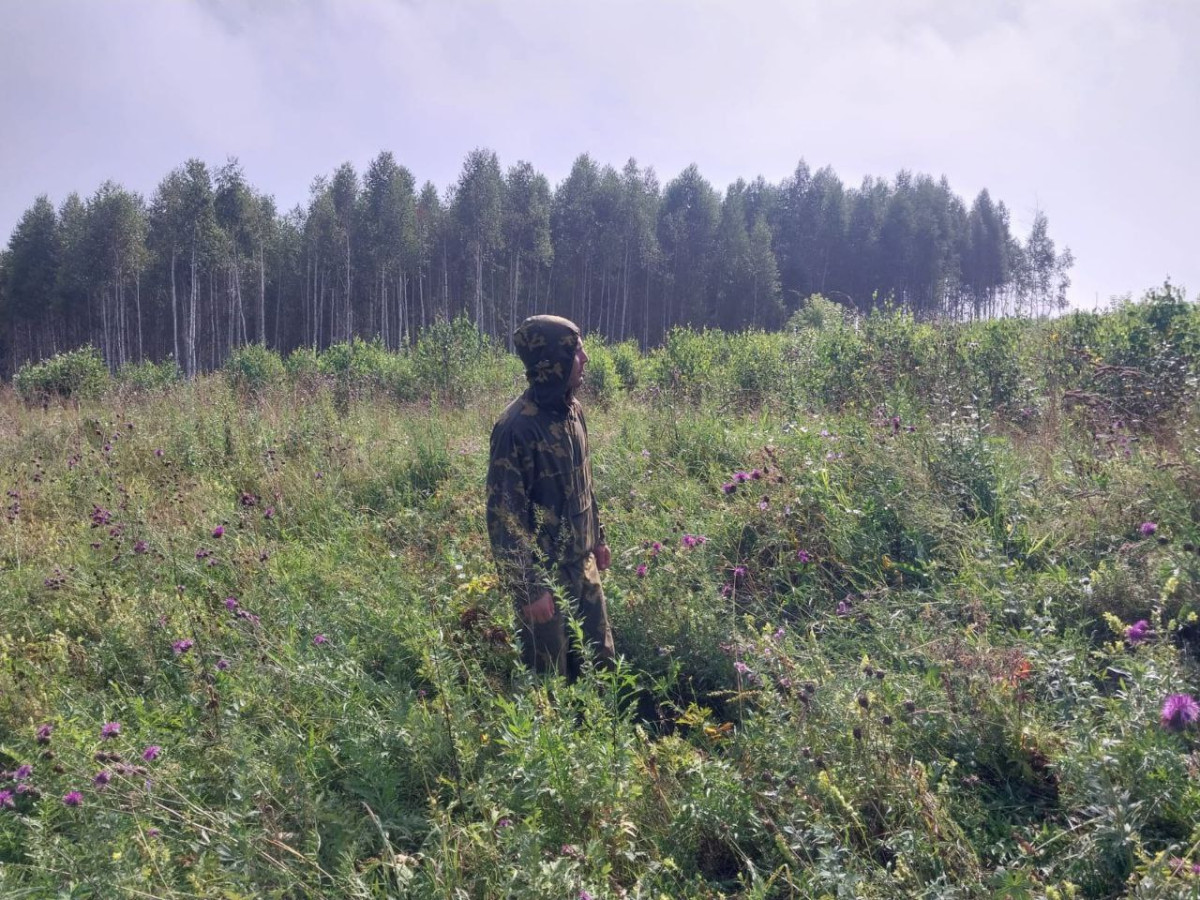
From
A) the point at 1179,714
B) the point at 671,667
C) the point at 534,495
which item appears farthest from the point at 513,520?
the point at 1179,714

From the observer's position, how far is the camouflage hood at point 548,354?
329 cm

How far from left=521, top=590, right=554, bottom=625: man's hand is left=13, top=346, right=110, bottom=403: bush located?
14370mm

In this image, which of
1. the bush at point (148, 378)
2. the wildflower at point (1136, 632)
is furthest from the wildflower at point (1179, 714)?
the bush at point (148, 378)

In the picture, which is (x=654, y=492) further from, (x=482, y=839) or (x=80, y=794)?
(x=80, y=794)

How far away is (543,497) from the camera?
3.32 m

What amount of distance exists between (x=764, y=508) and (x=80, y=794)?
3.67 m

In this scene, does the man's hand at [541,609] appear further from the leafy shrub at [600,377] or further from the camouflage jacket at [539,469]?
the leafy shrub at [600,377]

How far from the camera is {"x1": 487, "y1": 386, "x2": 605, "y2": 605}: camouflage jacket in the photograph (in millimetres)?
3131

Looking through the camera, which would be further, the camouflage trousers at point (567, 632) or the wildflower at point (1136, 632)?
the camouflage trousers at point (567, 632)

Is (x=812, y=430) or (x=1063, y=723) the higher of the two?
(x=812, y=430)

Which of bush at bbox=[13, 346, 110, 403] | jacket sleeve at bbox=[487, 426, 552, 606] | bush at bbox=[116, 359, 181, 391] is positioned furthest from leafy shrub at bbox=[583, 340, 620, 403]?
bush at bbox=[13, 346, 110, 403]

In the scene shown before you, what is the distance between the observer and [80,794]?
100 inches

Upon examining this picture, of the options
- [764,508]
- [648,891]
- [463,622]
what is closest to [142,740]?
[463,622]

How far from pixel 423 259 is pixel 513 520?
4039 cm
